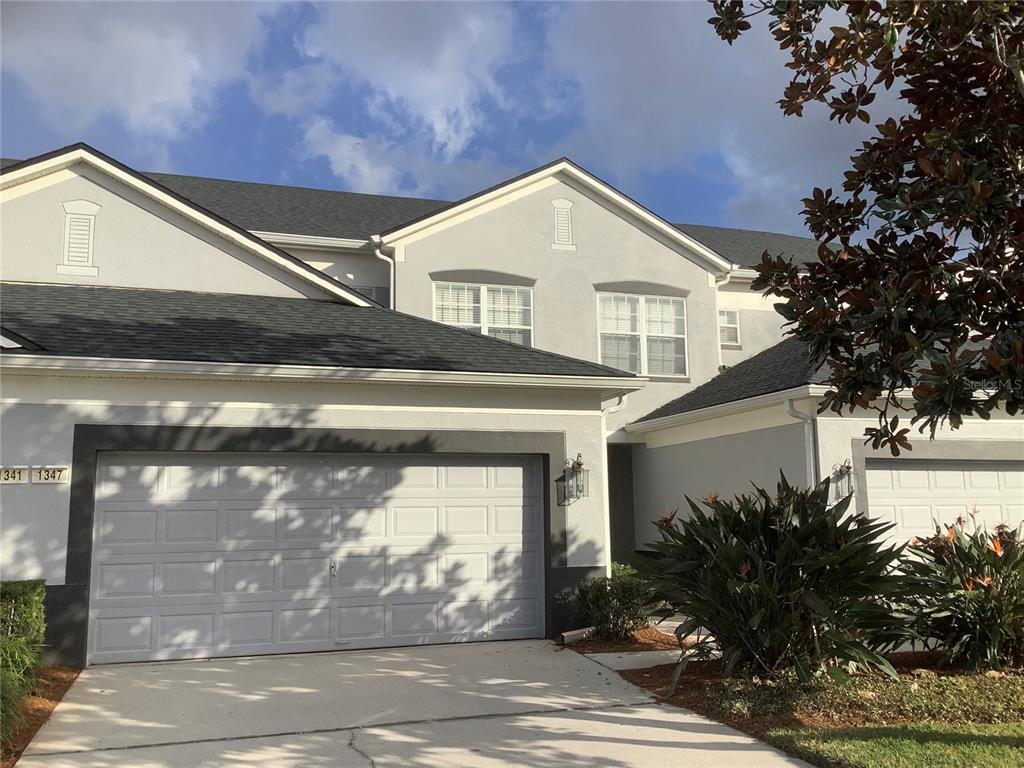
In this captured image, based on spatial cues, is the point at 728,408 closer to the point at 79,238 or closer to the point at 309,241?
the point at 309,241

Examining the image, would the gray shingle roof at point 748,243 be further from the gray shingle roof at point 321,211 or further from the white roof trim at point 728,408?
the white roof trim at point 728,408

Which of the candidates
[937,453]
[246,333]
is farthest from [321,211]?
[937,453]

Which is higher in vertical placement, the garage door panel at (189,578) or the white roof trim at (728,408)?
the white roof trim at (728,408)

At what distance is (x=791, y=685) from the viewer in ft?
24.4

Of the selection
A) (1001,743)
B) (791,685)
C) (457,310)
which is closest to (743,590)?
(791,685)

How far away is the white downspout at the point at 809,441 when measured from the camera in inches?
492

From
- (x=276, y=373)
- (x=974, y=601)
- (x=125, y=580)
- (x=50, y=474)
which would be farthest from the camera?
(x=276, y=373)

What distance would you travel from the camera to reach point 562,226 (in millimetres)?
17250

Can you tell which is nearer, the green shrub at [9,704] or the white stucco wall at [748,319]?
the green shrub at [9,704]

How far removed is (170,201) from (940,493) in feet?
41.9

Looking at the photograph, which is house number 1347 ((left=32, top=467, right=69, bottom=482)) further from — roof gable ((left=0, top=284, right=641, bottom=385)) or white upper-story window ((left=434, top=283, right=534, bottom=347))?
white upper-story window ((left=434, top=283, right=534, bottom=347))

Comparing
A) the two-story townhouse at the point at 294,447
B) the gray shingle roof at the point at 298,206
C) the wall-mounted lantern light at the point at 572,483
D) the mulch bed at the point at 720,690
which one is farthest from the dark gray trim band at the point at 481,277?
the mulch bed at the point at 720,690

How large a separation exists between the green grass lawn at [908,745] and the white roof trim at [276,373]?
5.59m

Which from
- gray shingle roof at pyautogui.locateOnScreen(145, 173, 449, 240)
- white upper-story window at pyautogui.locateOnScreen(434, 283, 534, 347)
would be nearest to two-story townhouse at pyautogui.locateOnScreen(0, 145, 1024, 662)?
white upper-story window at pyautogui.locateOnScreen(434, 283, 534, 347)
